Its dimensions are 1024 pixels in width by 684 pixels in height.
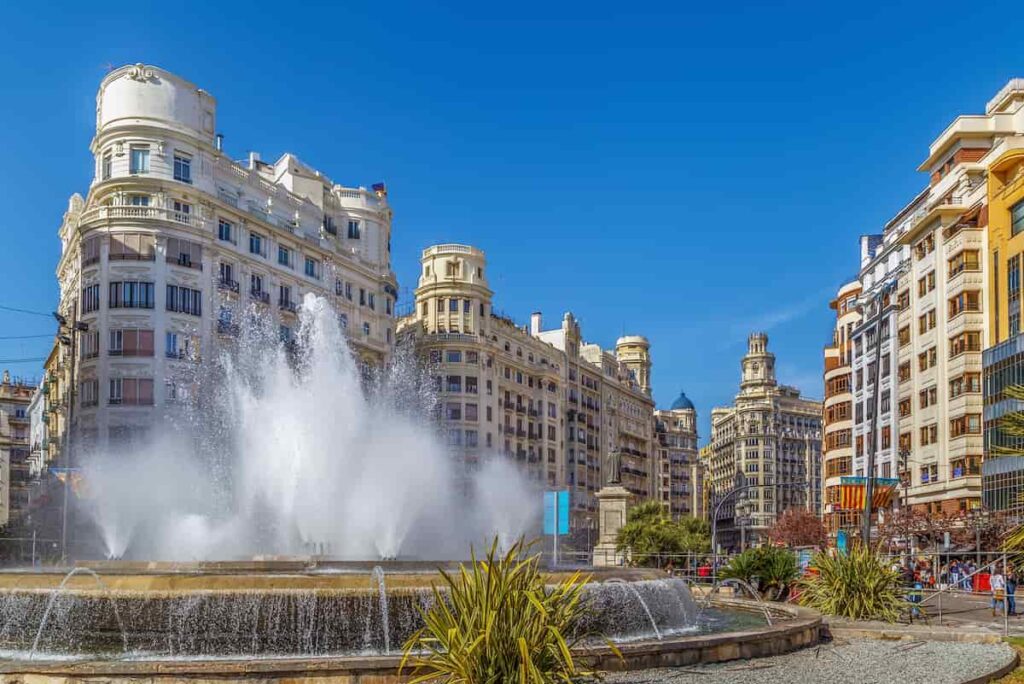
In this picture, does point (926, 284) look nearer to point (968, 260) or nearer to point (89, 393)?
point (968, 260)

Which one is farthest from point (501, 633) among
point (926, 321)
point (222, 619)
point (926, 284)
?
point (926, 284)

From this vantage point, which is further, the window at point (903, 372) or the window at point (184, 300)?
the window at point (903, 372)

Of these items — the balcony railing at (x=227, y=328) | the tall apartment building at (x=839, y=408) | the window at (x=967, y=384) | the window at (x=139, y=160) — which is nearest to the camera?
the window at (x=967, y=384)

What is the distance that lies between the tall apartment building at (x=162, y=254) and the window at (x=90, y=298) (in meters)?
0.07

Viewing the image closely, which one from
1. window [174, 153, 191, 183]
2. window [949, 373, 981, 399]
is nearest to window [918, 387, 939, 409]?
window [949, 373, 981, 399]

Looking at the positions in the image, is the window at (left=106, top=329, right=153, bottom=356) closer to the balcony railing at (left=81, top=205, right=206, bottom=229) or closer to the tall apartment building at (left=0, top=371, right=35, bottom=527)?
the balcony railing at (left=81, top=205, right=206, bottom=229)

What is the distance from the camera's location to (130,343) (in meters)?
54.5

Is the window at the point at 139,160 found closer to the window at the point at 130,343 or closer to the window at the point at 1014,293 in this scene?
the window at the point at 130,343

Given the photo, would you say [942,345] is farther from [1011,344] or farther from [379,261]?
[379,261]

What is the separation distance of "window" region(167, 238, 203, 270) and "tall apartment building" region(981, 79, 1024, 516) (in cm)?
4366

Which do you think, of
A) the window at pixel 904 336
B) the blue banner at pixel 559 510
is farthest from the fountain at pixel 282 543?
the window at pixel 904 336

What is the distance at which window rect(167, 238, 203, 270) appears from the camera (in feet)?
186

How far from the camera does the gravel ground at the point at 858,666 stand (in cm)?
1448

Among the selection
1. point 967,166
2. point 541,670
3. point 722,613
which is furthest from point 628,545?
point 967,166
